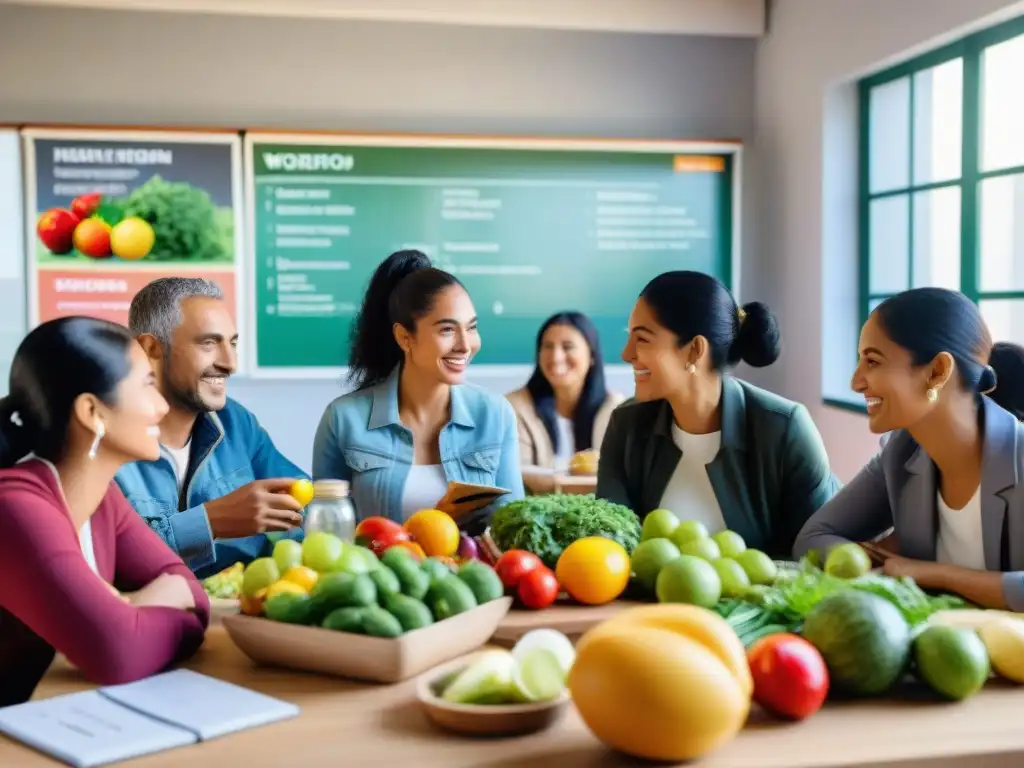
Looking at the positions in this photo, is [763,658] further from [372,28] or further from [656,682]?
[372,28]

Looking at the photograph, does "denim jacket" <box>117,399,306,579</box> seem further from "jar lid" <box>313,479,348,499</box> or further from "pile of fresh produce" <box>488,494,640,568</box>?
"pile of fresh produce" <box>488,494,640,568</box>

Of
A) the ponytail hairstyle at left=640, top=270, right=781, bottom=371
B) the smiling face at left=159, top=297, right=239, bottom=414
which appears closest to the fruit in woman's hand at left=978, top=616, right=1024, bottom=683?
the ponytail hairstyle at left=640, top=270, right=781, bottom=371

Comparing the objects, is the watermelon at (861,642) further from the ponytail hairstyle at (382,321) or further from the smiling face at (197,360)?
the ponytail hairstyle at (382,321)

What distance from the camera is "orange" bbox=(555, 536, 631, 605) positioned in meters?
1.78

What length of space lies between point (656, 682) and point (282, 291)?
454 cm

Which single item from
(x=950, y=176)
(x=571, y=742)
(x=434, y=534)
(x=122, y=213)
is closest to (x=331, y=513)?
(x=434, y=534)

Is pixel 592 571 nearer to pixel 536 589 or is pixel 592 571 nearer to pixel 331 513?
pixel 536 589

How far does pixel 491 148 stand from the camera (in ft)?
18.3

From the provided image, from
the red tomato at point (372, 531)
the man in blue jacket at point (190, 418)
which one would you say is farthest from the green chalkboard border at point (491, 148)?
the red tomato at point (372, 531)

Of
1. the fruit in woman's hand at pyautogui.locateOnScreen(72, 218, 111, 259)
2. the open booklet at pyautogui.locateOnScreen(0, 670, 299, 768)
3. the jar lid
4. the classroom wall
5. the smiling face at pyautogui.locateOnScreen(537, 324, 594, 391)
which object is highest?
the classroom wall

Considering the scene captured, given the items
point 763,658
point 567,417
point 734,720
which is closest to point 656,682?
point 734,720

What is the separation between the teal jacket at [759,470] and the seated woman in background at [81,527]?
4.24 ft

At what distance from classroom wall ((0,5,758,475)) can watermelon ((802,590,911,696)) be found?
4.36 meters

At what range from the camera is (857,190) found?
5320mm
